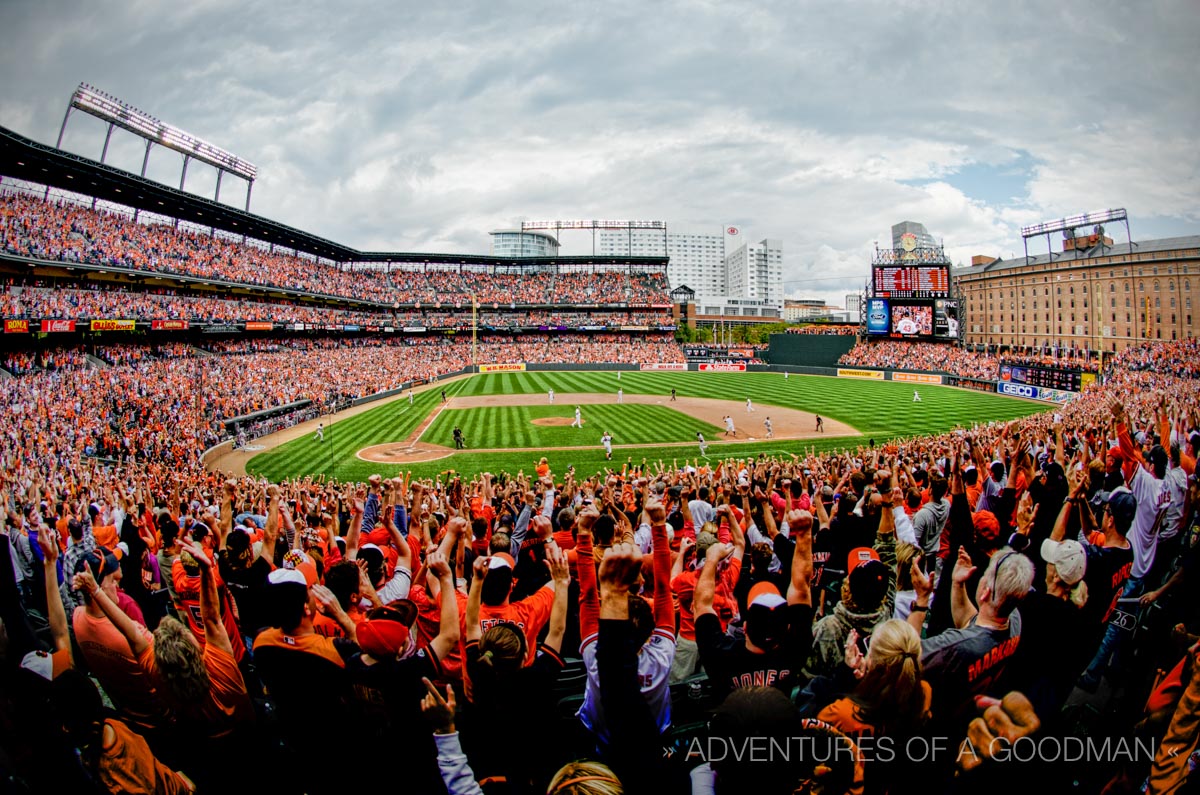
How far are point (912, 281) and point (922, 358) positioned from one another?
360 inches

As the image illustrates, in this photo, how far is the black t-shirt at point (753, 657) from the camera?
3.26m

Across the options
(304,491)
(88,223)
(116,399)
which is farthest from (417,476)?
(88,223)

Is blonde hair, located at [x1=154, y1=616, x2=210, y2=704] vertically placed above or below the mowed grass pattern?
above

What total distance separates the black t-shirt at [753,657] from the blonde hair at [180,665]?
2.66 m

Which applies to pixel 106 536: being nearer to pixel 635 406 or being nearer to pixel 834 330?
pixel 635 406

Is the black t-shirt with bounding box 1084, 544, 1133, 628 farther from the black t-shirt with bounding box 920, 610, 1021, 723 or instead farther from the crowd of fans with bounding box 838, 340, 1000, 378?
the crowd of fans with bounding box 838, 340, 1000, 378

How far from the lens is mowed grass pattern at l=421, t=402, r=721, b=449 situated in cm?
3011

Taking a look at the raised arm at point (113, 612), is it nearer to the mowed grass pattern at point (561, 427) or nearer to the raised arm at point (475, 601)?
the raised arm at point (475, 601)

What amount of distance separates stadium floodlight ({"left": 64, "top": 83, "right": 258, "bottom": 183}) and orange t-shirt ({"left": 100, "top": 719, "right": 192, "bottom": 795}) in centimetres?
5305

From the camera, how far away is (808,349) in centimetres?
6956

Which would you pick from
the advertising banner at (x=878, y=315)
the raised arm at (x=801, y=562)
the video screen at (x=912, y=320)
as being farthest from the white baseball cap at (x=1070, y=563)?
the video screen at (x=912, y=320)

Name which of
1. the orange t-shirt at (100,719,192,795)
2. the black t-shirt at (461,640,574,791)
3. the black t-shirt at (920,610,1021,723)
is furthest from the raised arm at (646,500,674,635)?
the orange t-shirt at (100,719,192,795)

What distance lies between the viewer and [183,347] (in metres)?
40.8

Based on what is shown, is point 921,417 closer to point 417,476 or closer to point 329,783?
point 417,476
